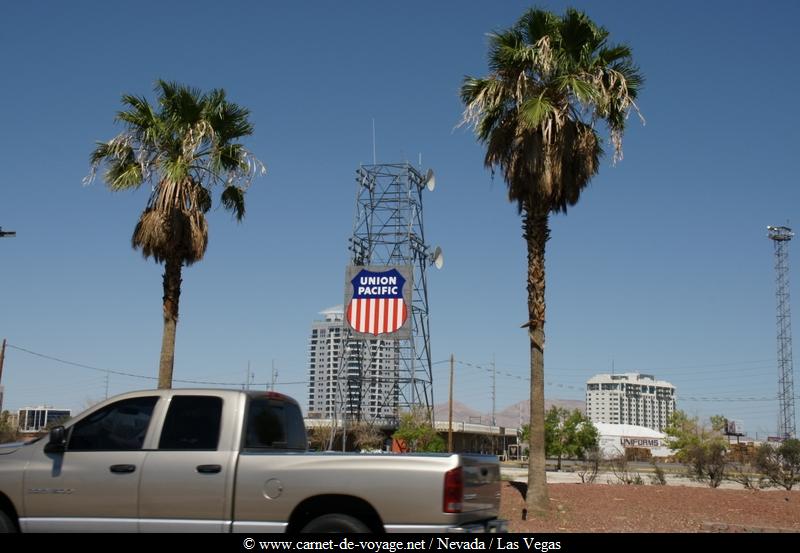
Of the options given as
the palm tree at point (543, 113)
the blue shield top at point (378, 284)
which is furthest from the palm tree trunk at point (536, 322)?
the blue shield top at point (378, 284)

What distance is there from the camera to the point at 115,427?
8.12m

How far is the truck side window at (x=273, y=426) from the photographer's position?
8.07 meters

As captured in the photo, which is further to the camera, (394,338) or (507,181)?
(394,338)

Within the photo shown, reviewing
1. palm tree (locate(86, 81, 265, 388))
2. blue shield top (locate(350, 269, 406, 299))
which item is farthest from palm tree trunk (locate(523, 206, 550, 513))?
blue shield top (locate(350, 269, 406, 299))

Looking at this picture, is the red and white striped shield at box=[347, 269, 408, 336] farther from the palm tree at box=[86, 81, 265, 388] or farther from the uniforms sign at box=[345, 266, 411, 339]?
the palm tree at box=[86, 81, 265, 388]

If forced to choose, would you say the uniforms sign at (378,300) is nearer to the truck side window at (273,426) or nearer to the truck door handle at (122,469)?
the truck side window at (273,426)

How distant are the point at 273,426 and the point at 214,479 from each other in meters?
1.10

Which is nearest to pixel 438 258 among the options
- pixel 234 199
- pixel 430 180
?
pixel 430 180

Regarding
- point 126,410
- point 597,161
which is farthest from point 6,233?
point 126,410

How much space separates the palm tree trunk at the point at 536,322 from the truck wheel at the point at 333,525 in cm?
1070

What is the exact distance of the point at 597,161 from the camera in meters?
19.3

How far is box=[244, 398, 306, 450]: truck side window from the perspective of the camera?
8073 mm
